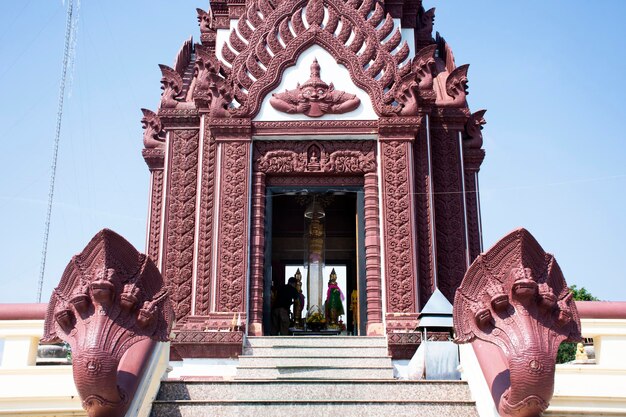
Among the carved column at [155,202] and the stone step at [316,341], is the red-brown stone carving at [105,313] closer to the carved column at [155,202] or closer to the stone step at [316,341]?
the stone step at [316,341]

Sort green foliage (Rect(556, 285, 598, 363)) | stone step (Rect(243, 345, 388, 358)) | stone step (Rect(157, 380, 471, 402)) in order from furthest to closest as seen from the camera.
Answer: green foliage (Rect(556, 285, 598, 363))
stone step (Rect(243, 345, 388, 358))
stone step (Rect(157, 380, 471, 402))

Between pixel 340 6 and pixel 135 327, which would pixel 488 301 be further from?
pixel 340 6

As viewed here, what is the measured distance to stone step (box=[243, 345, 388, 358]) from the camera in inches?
361

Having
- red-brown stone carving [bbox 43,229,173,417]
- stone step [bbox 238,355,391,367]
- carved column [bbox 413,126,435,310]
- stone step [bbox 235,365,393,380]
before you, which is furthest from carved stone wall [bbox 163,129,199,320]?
red-brown stone carving [bbox 43,229,173,417]

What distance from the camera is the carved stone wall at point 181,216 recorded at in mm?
11461

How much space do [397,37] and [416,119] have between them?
68.8 inches

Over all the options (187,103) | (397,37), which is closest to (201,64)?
(187,103)

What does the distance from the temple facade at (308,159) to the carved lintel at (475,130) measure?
30 cm

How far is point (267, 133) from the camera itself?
11352 mm

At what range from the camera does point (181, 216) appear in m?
11.8

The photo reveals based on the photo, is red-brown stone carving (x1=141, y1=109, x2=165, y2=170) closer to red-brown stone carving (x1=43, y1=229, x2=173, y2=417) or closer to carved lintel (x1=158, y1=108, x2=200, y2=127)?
carved lintel (x1=158, y1=108, x2=200, y2=127)

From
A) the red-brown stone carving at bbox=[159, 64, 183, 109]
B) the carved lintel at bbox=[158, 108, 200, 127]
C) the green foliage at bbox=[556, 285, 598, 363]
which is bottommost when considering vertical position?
the green foliage at bbox=[556, 285, 598, 363]

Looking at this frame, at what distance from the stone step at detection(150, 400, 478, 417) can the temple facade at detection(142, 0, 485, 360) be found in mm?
3877

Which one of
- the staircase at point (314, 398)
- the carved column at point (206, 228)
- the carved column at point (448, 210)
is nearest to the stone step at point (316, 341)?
the carved column at point (206, 228)
